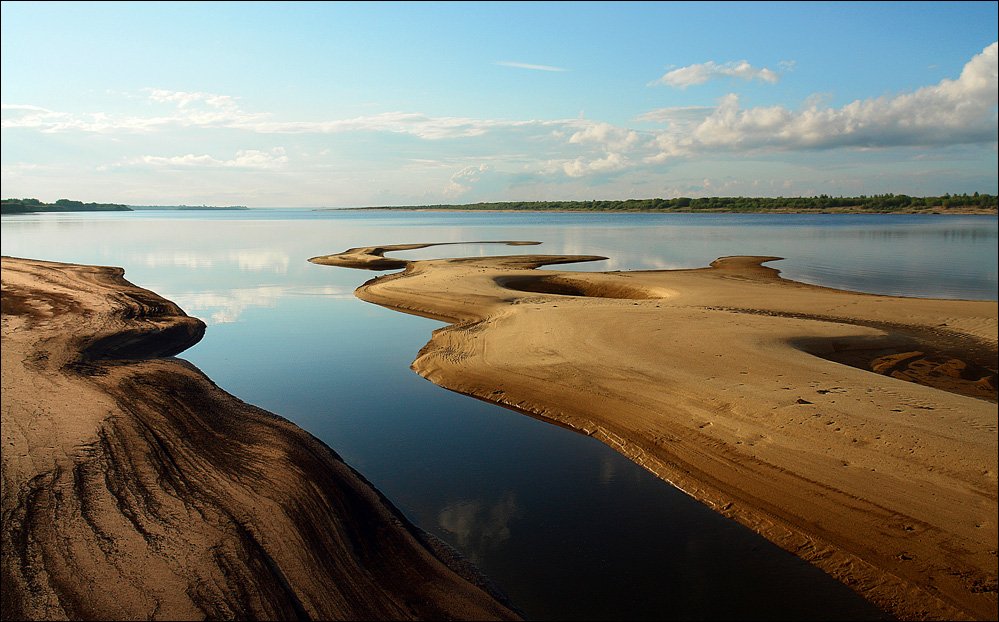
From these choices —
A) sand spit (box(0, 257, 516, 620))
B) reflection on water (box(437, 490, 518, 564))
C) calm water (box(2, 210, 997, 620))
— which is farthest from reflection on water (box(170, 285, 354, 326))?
reflection on water (box(437, 490, 518, 564))

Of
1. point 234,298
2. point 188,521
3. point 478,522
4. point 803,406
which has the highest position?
point 234,298

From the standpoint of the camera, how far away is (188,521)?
7059 millimetres

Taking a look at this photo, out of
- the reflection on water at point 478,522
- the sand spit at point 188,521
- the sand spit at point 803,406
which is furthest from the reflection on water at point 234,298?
the reflection on water at point 478,522

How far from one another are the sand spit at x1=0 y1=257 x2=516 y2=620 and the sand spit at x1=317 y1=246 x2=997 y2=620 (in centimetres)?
451

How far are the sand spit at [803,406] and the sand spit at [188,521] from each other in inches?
178

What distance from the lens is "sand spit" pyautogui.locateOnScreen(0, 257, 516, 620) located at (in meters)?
5.82

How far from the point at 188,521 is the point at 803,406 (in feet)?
32.4

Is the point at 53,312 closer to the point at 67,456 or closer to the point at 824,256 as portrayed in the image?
the point at 67,456

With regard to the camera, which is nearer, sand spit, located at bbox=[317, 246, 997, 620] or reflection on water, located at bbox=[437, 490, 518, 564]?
sand spit, located at bbox=[317, 246, 997, 620]

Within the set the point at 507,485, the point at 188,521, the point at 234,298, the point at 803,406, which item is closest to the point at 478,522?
the point at 507,485

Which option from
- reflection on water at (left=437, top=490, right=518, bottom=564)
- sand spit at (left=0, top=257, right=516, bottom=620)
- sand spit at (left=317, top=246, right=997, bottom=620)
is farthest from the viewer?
reflection on water at (left=437, top=490, right=518, bottom=564)

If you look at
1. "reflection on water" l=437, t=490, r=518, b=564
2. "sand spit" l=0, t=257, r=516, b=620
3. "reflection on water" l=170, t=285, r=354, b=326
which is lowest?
"reflection on water" l=437, t=490, r=518, b=564

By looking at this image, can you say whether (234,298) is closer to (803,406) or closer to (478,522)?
(478,522)

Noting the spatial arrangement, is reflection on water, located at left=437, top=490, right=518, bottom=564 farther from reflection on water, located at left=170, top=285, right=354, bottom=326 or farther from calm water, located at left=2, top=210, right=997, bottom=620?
reflection on water, located at left=170, top=285, right=354, bottom=326
